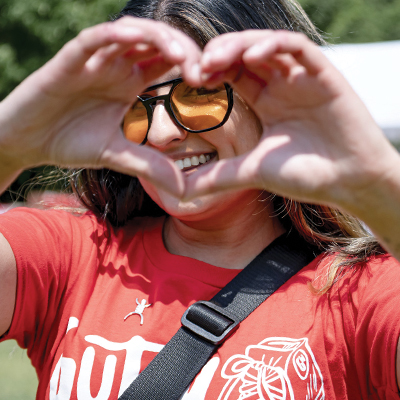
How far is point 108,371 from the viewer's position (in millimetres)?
1504

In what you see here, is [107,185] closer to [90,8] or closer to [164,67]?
[164,67]

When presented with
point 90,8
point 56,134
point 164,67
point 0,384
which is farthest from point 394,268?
point 90,8

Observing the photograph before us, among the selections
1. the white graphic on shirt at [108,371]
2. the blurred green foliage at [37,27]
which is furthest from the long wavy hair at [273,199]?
the blurred green foliage at [37,27]

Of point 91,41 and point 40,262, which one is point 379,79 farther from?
point 91,41

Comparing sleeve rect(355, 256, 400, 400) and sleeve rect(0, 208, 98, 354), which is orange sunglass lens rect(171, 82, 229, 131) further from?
sleeve rect(355, 256, 400, 400)

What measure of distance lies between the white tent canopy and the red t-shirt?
591 centimetres

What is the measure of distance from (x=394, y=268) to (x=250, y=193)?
0.61 metres

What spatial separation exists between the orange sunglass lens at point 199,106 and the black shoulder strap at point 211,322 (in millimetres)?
523

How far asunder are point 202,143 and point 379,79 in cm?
632

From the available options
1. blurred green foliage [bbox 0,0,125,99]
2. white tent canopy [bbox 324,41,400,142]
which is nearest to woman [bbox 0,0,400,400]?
white tent canopy [bbox 324,41,400,142]

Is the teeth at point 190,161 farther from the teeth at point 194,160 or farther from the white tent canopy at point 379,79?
the white tent canopy at point 379,79

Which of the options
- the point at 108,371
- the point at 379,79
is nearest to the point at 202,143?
the point at 108,371

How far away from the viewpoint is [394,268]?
4.94 feet

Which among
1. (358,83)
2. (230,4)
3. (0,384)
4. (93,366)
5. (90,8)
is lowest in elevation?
(0,384)
